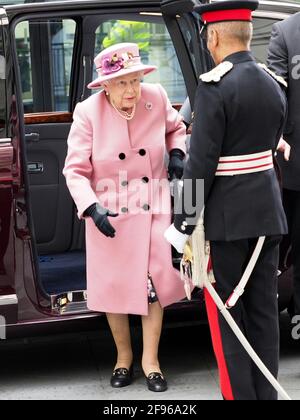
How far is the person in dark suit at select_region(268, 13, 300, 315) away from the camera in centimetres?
537

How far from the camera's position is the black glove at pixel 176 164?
5.32 metres

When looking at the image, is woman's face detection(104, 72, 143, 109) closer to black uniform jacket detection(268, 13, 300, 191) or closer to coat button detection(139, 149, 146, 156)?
coat button detection(139, 149, 146, 156)

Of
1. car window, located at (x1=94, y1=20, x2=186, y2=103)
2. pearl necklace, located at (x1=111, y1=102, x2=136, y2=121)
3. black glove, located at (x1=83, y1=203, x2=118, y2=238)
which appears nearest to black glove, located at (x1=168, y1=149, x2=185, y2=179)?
pearl necklace, located at (x1=111, y1=102, x2=136, y2=121)

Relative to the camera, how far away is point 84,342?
6.37 meters

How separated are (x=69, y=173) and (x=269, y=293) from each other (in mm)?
1172

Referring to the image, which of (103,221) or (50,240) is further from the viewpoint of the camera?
(50,240)

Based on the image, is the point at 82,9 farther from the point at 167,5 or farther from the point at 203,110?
the point at 203,110

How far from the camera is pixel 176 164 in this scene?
17.5 ft

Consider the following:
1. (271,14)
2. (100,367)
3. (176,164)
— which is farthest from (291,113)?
(100,367)

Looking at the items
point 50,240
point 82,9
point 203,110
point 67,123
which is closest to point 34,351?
point 50,240

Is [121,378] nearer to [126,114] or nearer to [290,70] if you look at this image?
[126,114]

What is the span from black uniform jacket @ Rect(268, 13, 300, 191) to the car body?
0.34m

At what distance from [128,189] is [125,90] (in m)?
0.46

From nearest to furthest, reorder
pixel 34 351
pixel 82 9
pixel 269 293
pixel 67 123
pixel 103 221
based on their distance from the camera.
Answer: pixel 269 293, pixel 103 221, pixel 82 9, pixel 34 351, pixel 67 123
